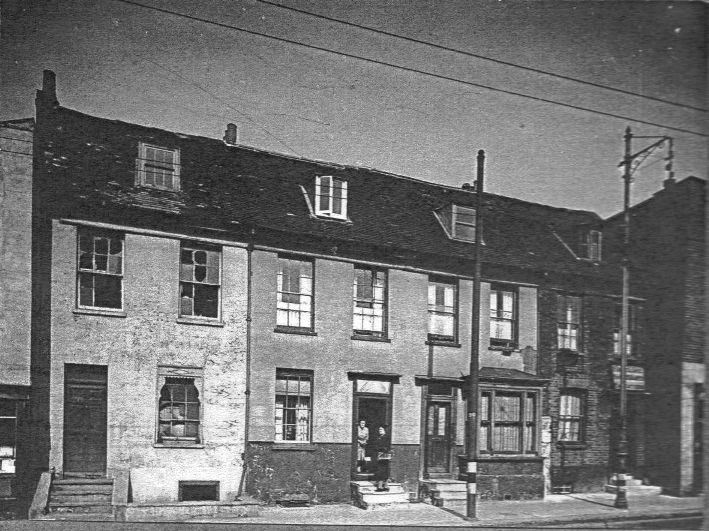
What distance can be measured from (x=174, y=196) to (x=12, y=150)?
1454 mm

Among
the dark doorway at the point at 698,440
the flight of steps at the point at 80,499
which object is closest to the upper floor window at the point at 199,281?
the flight of steps at the point at 80,499

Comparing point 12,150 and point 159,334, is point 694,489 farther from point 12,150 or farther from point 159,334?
point 12,150

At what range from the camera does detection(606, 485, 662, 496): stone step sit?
6488 mm

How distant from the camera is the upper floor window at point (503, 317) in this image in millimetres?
6452

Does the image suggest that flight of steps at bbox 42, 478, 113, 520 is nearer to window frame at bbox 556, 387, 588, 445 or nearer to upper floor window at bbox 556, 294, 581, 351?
window frame at bbox 556, 387, 588, 445

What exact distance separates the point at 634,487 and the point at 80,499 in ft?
17.5

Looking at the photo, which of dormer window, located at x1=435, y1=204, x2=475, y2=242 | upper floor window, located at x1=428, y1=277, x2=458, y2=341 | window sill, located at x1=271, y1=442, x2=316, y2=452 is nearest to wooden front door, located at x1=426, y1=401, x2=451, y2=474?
upper floor window, located at x1=428, y1=277, x2=458, y2=341

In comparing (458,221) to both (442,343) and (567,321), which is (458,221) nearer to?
(442,343)

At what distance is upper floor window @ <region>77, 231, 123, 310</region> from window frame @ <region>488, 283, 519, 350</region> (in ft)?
11.7

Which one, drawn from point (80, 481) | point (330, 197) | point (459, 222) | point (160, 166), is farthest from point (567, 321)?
point (80, 481)

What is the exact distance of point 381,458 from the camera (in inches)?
241

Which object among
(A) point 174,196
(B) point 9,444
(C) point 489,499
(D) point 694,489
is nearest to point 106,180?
(A) point 174,196

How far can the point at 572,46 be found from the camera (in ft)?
21.3

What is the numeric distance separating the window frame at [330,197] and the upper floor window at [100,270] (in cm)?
186
